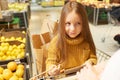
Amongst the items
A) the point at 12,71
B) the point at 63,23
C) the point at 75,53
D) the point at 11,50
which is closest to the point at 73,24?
the point at 63,23

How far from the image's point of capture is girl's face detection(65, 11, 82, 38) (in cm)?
191

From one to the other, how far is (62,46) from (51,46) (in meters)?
0.11

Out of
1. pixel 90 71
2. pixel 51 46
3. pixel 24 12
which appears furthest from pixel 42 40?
pixel 24 12

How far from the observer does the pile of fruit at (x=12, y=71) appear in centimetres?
161

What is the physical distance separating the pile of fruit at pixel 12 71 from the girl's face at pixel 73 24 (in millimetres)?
530

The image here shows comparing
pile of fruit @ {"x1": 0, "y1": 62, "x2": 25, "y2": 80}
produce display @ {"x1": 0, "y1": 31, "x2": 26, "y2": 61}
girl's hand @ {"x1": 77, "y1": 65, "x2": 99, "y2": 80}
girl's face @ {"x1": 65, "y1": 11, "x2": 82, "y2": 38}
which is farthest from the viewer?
produce display @ {"x1": 0, "y1": 31, "x2": 26, "y2": 61}

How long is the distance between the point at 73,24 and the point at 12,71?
0.67 metres

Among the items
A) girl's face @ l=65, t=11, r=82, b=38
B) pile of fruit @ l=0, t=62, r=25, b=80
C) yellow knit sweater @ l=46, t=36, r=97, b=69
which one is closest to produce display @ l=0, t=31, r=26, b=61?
pile of fruit @ l=0, t=62, r=25, b=80

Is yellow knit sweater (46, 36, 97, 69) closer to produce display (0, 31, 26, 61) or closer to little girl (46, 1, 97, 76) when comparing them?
little girl (46, 1, 97, 76)

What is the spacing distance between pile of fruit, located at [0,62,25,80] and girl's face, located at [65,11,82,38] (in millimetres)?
530

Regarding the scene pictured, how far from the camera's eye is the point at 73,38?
199 cm

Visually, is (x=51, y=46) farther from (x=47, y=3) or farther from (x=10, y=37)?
(x=47, y=3)

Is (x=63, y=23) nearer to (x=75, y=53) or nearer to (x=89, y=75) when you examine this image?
(x=75, y=53)

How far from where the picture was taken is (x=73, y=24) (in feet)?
6.27
